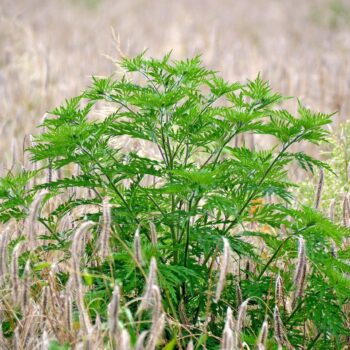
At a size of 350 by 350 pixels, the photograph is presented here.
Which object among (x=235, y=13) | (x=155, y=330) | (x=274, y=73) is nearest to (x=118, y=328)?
(x=155, y=330)

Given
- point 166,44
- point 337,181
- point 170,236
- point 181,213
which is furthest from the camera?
point 166,44

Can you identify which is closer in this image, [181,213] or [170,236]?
[181,213]

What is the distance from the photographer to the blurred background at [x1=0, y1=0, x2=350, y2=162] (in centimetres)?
674

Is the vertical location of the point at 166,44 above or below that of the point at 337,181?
above

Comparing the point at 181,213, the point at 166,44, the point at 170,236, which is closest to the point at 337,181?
the point at 170,236

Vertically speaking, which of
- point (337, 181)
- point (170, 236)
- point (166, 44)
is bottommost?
point (170, 236)

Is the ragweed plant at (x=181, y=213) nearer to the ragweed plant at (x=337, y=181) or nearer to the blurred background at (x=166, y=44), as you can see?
the blurred background at (x=166, y=44)

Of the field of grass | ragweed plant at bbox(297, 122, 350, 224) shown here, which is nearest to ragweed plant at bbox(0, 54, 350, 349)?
the field of grass

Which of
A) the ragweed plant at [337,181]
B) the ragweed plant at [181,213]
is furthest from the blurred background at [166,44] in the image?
the ragweed plant at [337,181]

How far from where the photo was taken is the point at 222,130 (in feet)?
8.48

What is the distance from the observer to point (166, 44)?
9.64 m

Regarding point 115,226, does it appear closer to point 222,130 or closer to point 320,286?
point 222,130

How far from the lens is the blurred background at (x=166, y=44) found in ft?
22.1

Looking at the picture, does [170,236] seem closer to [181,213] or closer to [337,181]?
[181,213]
